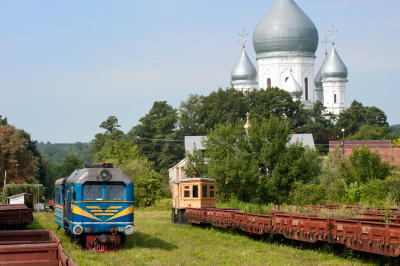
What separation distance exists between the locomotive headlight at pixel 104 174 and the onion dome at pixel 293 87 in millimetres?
83717

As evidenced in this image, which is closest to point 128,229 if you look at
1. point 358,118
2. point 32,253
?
point 32,253

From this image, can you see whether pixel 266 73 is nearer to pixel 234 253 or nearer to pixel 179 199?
pixel 179 199

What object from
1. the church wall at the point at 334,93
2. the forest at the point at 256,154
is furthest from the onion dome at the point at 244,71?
the church wall at the point at 334,93

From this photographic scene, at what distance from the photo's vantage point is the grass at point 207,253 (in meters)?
13.8

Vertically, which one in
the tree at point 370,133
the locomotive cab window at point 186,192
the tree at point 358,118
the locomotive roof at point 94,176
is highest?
the tree at point 358,118

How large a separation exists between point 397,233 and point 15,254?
28.0ft

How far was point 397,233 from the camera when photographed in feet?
39.6

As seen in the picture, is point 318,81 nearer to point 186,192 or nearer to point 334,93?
point 334,93

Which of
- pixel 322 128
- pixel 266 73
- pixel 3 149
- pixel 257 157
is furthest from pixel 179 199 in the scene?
pixel 266 73

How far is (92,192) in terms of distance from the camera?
639 inches

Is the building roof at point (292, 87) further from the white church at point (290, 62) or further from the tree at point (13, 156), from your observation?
the tree at point (13, 156)

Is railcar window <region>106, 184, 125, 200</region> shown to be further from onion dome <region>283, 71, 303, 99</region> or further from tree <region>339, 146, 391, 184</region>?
onion dome <region>283, 71, 303, 99</region>

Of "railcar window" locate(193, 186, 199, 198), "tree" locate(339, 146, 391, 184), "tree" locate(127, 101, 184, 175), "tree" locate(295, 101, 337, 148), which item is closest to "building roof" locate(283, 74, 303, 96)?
"tree" locate(295, 101, 337, 148)

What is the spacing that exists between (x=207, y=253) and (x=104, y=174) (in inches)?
159
